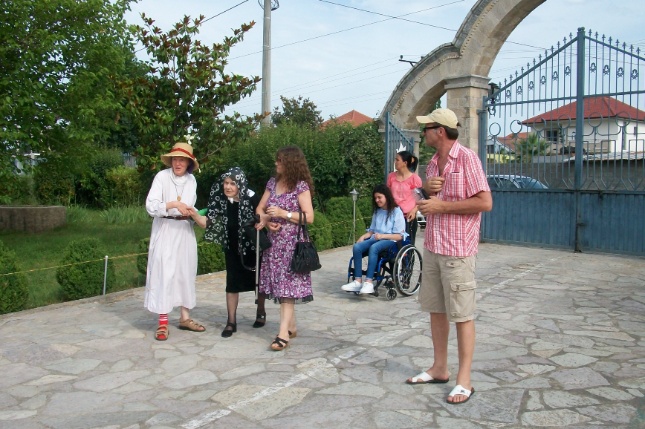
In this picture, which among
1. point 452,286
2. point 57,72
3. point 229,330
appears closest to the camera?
point 452,286

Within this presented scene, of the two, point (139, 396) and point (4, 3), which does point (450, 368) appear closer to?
point (139, 396)

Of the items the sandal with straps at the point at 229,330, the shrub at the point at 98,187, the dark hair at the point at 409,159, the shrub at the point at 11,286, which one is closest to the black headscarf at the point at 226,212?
the sandal with straps at the point at 229,330

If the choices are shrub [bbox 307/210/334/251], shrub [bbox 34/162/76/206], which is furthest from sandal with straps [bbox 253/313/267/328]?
shrub [bbox 34/162/76/206]

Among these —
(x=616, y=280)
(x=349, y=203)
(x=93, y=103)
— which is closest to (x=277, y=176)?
(x=616, y=280)

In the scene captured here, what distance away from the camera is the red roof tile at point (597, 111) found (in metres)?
10.1

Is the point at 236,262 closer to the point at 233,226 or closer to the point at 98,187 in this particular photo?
the point at 233,226

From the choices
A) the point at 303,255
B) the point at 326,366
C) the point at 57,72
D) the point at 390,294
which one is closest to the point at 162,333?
the point at 303,255

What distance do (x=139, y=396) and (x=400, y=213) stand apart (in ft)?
13.2

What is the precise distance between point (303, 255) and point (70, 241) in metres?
8.50

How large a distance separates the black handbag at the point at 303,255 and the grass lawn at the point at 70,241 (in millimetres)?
3853

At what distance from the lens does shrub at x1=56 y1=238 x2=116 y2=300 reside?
795 cm

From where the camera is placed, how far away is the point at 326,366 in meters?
5.15

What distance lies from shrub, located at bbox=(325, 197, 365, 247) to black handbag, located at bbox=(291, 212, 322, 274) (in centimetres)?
696

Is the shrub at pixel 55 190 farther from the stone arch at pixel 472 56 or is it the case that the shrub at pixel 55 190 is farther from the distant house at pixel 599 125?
the distant house at pixel 599 125
